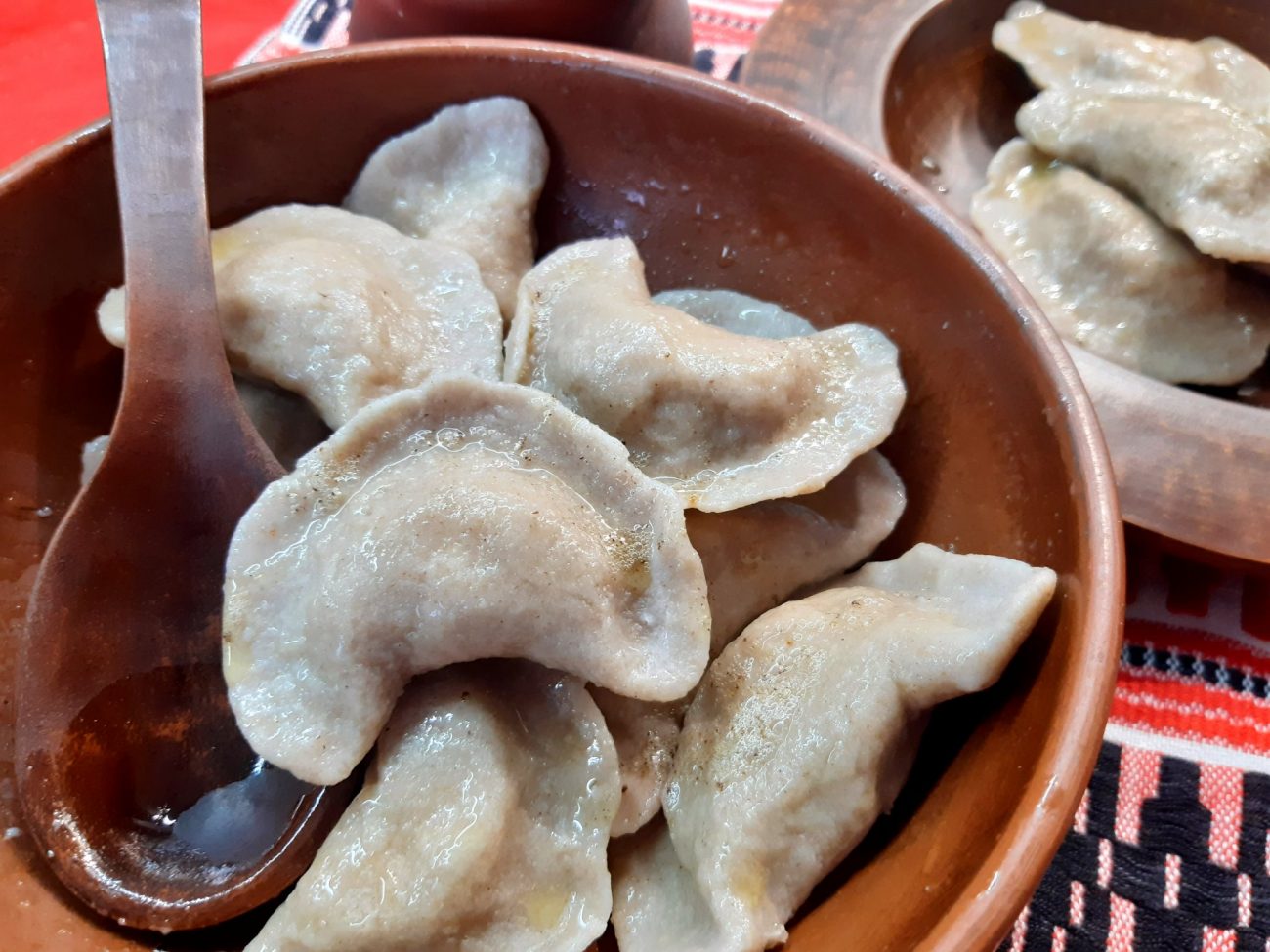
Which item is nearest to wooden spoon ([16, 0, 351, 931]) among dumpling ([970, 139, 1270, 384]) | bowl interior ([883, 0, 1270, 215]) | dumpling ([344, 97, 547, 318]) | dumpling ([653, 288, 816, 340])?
dumpling ([344, 97, 547, 318])

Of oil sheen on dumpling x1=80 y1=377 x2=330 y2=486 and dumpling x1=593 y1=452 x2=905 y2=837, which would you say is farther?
oil sheen on dumpling x1=80 y1=377 x2=330 y2=486

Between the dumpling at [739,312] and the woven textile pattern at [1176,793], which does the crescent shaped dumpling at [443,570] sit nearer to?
the dumpling at [739,312]

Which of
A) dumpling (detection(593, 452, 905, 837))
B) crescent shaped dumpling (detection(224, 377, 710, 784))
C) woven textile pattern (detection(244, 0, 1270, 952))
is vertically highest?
crescent shaped dumpling (detection(224, 377, 710, 784))

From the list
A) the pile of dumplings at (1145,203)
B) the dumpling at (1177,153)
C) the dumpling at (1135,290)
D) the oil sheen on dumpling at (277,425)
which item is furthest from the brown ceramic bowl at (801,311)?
the dumpling at (1177,153)

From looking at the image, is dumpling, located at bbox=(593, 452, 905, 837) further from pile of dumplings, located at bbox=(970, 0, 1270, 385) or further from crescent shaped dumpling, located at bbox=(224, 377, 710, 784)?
pile of dumplings, located at bbox=(970, 0, 1270, 385)

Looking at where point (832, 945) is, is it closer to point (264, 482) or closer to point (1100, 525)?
point (1100, 525)

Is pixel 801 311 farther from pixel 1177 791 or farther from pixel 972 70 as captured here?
pixel 972 70
